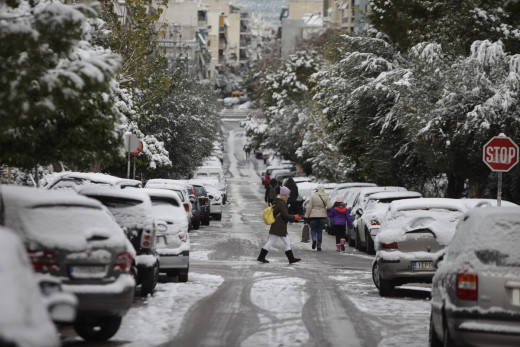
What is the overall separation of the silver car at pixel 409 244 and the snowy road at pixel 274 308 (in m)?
0.34

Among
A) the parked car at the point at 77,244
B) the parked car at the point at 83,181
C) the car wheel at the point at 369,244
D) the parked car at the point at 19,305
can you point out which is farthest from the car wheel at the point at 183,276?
the parked car at the point at 19,305

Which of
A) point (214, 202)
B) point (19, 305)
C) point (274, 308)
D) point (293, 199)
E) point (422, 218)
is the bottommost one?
point (214, 202)

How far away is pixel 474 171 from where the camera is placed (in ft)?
108

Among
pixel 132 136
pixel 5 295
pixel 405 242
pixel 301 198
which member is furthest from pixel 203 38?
pixel 5 295

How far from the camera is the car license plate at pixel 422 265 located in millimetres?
17328

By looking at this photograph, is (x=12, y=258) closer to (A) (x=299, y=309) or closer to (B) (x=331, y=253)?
(A) (x=299, y=309)

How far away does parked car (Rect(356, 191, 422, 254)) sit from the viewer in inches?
1051

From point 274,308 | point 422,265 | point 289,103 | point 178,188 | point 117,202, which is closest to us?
point 274,308

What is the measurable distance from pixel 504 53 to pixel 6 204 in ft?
75.2

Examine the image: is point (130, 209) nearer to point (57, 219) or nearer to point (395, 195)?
point (57, 219)

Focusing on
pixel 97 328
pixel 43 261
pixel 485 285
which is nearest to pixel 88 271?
pixel 43 261

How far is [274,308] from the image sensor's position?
49.9 ft

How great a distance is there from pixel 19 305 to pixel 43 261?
210 inches

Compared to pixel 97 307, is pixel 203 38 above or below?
above
